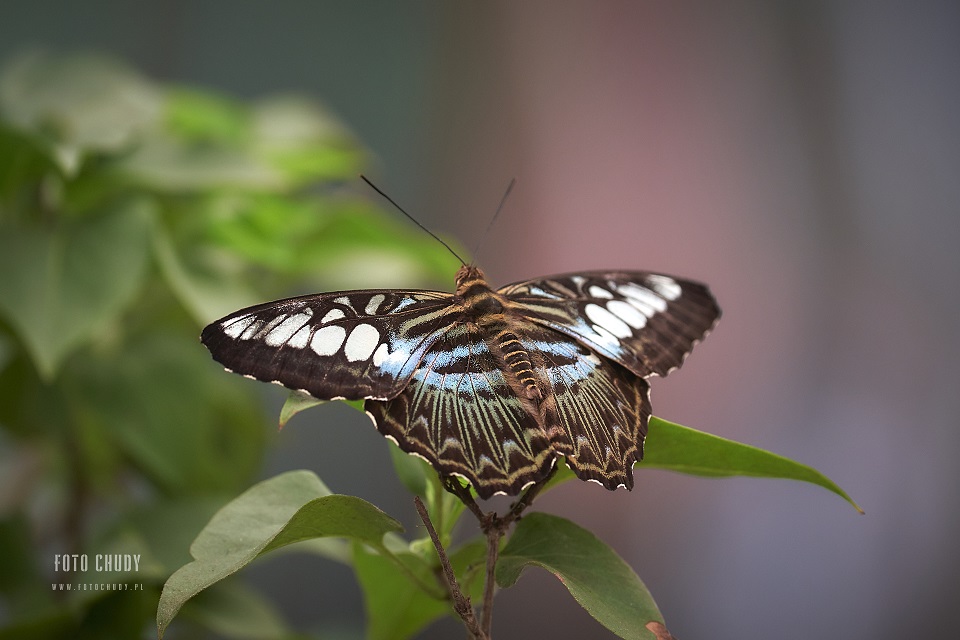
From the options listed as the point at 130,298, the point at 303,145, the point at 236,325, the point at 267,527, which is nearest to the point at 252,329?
the point at 236,325

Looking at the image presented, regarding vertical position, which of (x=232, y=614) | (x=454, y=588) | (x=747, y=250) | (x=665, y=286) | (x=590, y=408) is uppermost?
(x=747, y=250)

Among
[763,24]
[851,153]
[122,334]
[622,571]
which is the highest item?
[763,24]

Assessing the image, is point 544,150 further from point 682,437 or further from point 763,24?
point 682,437

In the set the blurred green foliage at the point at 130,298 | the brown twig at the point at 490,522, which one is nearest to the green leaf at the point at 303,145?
the blurred green foliage at the point at 130,298

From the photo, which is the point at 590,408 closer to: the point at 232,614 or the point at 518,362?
the point at 518,362

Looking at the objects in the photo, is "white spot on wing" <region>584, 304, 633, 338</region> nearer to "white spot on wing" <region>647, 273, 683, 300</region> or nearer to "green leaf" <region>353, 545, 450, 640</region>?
"white spot on wing" <region>647, 273, 683, 300</region>

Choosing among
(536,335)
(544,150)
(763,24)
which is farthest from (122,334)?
(763,24)

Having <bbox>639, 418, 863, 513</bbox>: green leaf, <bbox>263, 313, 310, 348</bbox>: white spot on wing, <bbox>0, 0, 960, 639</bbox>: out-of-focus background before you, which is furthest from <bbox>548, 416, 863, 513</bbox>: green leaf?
<bbox>0, 0, 960, 639</bbox>: out-of-focus background
